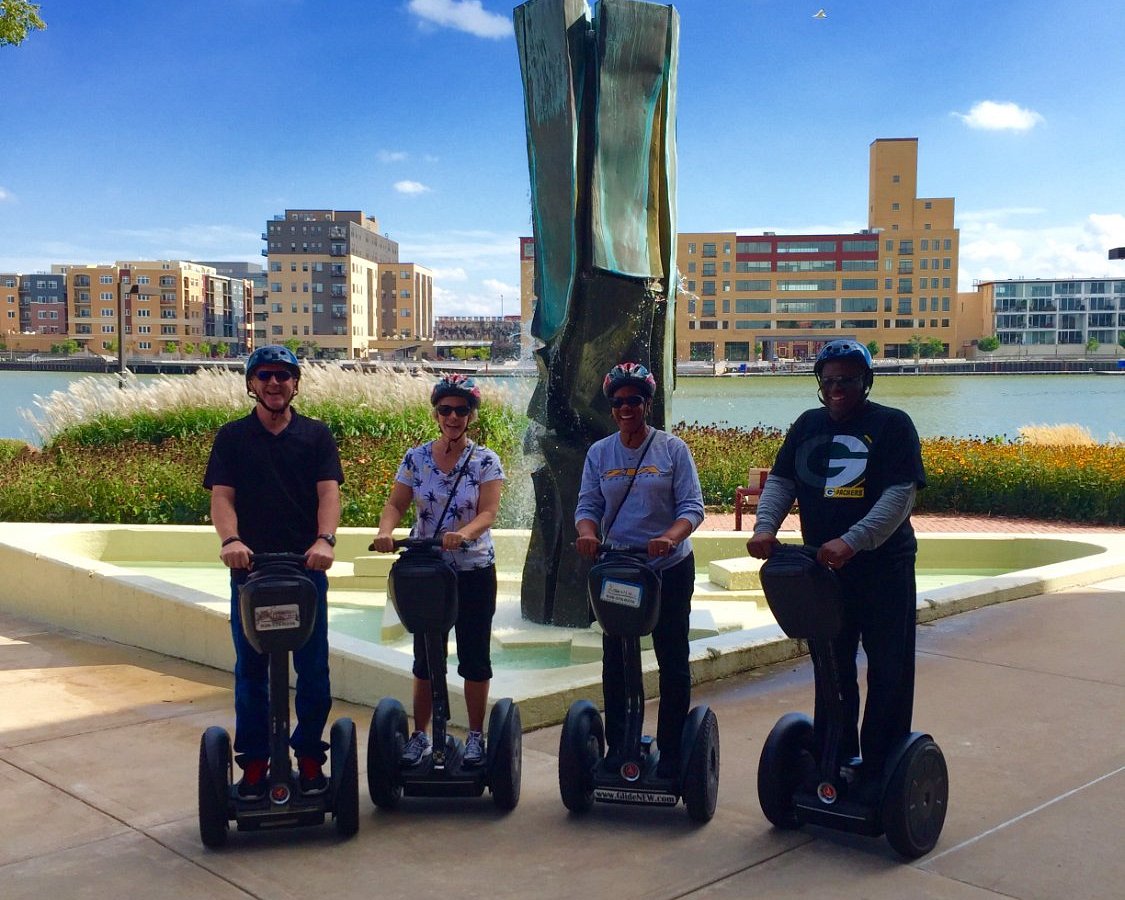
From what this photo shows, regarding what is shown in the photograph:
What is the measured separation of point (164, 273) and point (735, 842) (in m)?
158

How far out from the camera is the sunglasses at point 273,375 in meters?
4.26

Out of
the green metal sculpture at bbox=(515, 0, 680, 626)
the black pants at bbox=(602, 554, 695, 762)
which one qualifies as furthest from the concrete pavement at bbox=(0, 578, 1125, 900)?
the green metal sculpture at bbox=(515, 0, 680, 626)

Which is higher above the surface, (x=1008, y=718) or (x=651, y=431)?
(x=651, y=431)

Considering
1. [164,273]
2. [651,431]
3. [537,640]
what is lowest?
[537,640]

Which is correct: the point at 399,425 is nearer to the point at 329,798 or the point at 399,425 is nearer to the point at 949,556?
the point at 949,556

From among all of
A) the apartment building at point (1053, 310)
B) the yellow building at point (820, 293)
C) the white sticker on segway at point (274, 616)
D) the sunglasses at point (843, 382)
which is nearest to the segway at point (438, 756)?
the white sticker on segway at point (274, 616)

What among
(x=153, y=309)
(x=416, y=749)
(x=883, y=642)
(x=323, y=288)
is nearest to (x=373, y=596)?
(x=416, y=749)

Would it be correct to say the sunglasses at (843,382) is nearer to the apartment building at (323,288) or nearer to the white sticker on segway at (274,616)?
the white sticker on segway at (274,616)

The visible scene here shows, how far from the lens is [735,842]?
13.9 feet

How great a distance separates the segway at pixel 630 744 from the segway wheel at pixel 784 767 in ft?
0.73

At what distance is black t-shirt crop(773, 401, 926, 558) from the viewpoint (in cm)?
400

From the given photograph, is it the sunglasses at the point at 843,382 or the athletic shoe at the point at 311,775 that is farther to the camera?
the athletic shoe at the point at 311,775

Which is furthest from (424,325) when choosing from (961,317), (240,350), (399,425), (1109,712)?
(1109,712)

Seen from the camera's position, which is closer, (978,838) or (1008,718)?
(978,838)
